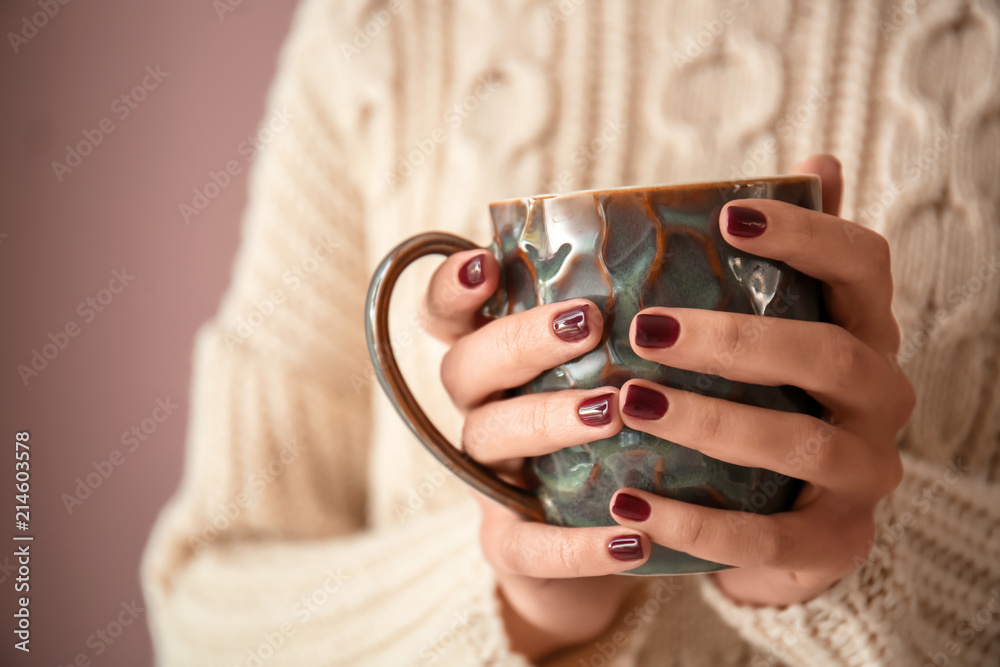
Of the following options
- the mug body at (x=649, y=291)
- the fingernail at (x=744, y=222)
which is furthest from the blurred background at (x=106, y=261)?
the fingernail at (x=744, y=222)

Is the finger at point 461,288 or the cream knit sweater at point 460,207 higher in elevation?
the finger at point 461,288

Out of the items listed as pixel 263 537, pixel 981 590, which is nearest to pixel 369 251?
pixel 263 537

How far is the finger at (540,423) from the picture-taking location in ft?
1.20

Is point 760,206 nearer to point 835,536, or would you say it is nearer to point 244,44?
point 835,536
